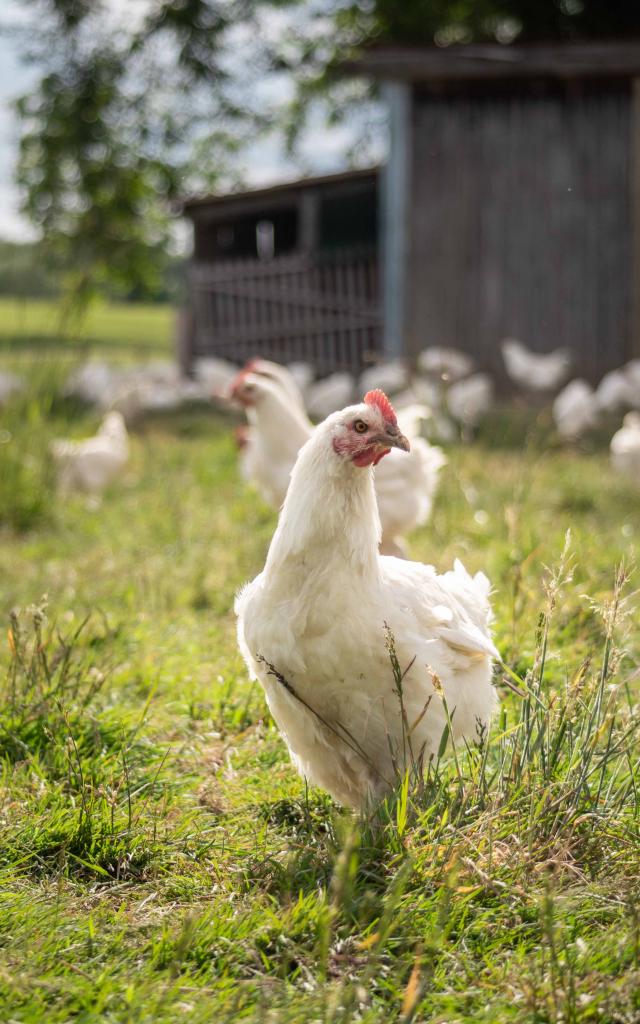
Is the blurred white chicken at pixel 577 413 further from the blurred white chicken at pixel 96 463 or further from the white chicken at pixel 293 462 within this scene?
the white chicken at pixel 293 462

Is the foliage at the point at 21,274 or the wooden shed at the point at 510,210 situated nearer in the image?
the foliage at the point at 21,274

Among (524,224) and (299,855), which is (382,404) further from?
(524,224)

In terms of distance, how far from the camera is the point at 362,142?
21.2m

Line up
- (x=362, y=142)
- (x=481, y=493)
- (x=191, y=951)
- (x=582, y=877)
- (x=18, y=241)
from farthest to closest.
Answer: (x=362, y=142) → (x=481, y=493) → (x=18, y=241) → (x=582, y=877) → (x=191, y=951)

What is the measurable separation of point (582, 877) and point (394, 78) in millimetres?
10930

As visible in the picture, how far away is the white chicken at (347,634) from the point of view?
266 centimetres

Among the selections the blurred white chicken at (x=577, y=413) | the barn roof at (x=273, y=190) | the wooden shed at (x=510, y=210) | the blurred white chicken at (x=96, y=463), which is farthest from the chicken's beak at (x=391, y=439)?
the barn roof at (x=273, y=190)

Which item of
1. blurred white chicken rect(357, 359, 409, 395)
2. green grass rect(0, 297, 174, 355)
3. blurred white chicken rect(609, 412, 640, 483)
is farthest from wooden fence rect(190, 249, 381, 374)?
blurred white chicken rect(609, 412, 640, 483)

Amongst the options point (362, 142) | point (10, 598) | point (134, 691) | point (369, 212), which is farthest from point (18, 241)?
point (362, 142)

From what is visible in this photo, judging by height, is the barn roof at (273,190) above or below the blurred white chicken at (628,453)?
above

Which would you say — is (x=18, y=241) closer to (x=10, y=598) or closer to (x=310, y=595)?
(x=10, y=598)

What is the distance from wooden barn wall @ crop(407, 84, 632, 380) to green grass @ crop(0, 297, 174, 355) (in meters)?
3.72

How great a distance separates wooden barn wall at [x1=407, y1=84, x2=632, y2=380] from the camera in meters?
11.8

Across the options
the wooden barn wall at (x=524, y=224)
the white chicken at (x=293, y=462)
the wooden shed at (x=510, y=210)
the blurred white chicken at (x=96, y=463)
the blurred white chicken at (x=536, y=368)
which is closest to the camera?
the white chicken at (x=293, y=462)
